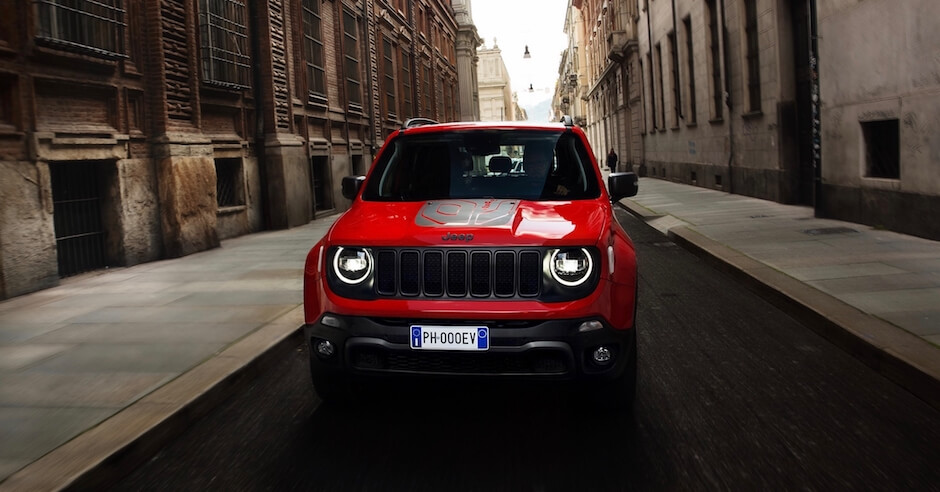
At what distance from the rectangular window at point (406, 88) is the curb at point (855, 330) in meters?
24.1

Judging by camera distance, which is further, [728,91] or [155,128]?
[728,91]

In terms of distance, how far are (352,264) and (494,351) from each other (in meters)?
0.89

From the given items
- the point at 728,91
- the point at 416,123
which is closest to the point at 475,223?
the point at 416,123

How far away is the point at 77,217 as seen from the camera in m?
10.3

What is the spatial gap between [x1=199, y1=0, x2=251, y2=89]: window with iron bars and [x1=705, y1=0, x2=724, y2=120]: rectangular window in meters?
12.7

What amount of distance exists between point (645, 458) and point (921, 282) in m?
4.76

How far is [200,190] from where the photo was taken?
12.2m

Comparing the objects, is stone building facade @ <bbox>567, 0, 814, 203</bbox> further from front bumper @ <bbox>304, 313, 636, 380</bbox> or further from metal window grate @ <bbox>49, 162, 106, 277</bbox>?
front bumper @ <bbox>304, 313, 636, 380</bbox>

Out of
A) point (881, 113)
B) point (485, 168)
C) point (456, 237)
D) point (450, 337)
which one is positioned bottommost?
point (450, 337)

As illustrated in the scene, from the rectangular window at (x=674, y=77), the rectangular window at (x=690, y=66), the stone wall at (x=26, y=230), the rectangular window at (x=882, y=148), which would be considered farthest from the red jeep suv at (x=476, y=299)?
the rectangular window at (x=674, y=77)

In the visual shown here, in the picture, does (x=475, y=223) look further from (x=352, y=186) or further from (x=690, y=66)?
(x=690, y=66)

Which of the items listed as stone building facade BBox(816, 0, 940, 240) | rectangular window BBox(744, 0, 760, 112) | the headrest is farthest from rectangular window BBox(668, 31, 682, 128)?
the headrest

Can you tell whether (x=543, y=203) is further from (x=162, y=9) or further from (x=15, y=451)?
(x=162, y=9)

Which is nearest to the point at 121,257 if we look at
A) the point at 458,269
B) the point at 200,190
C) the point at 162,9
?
the point at 200,190
